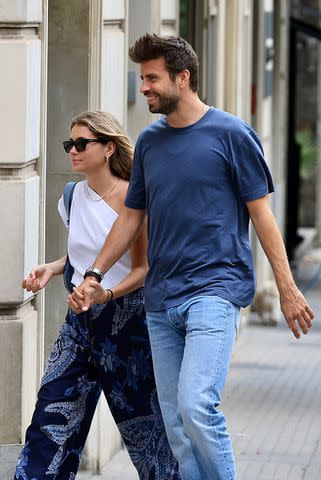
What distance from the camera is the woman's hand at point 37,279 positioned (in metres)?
6.17

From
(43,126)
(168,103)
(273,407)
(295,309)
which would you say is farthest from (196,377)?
(273,407)

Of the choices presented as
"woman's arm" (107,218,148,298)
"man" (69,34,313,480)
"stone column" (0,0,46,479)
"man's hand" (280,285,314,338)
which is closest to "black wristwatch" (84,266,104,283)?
"man" (69,34,313,480)

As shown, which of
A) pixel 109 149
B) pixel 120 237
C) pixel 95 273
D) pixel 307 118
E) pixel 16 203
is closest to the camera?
pixel 95 273

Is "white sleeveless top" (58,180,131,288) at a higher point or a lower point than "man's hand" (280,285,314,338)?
higher

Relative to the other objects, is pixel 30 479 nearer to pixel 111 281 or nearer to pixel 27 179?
pixel 111 281

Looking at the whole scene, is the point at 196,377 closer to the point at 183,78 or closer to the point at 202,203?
the point at 202,203

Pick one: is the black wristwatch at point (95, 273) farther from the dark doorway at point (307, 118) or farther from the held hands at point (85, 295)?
the dark doorway at point (307, 118)

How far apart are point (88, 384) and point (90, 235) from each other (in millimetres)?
584

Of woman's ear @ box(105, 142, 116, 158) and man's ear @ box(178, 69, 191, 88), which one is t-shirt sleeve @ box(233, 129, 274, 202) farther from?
woman's ear @ box(105, 142, 116, 158)

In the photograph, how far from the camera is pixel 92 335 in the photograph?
6238 millimetres

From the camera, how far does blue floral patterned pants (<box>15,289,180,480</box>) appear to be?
6.25m

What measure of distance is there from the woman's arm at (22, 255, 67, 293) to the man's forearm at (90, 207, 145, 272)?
26 cm

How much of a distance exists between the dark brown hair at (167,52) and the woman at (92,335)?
471 millimetres

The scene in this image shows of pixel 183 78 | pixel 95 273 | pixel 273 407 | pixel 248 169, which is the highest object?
pixel 183 78
